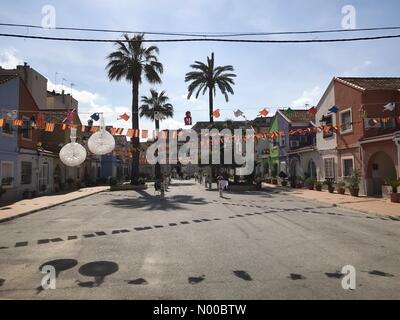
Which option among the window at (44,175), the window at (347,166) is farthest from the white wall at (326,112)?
the window at (44,175)

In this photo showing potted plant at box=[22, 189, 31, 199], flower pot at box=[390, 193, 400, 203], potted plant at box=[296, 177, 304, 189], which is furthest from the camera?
potted plant at box=[296, 177, 304, 189]

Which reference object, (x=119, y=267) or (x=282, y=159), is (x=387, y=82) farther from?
(x=119, y=267)

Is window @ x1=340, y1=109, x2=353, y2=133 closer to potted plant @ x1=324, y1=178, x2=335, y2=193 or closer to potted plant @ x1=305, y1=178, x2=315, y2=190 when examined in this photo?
potted plant @ x1=324, y1=178, x2=335, y2=193

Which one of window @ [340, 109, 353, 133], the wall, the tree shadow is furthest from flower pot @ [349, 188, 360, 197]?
the wall

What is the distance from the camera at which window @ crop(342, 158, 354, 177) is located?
26.3 meters

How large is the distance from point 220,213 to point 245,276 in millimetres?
9711

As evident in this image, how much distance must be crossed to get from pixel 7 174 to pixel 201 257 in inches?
811

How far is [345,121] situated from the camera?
89.7 feet

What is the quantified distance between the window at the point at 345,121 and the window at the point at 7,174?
2223 cm

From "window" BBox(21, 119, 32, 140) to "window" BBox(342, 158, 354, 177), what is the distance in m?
22.4

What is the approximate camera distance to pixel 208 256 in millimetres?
8305

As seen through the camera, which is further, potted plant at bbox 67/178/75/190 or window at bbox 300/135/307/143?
window at bbox 300/135/307/143

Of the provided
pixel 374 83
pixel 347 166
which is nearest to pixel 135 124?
pixel 347 166
